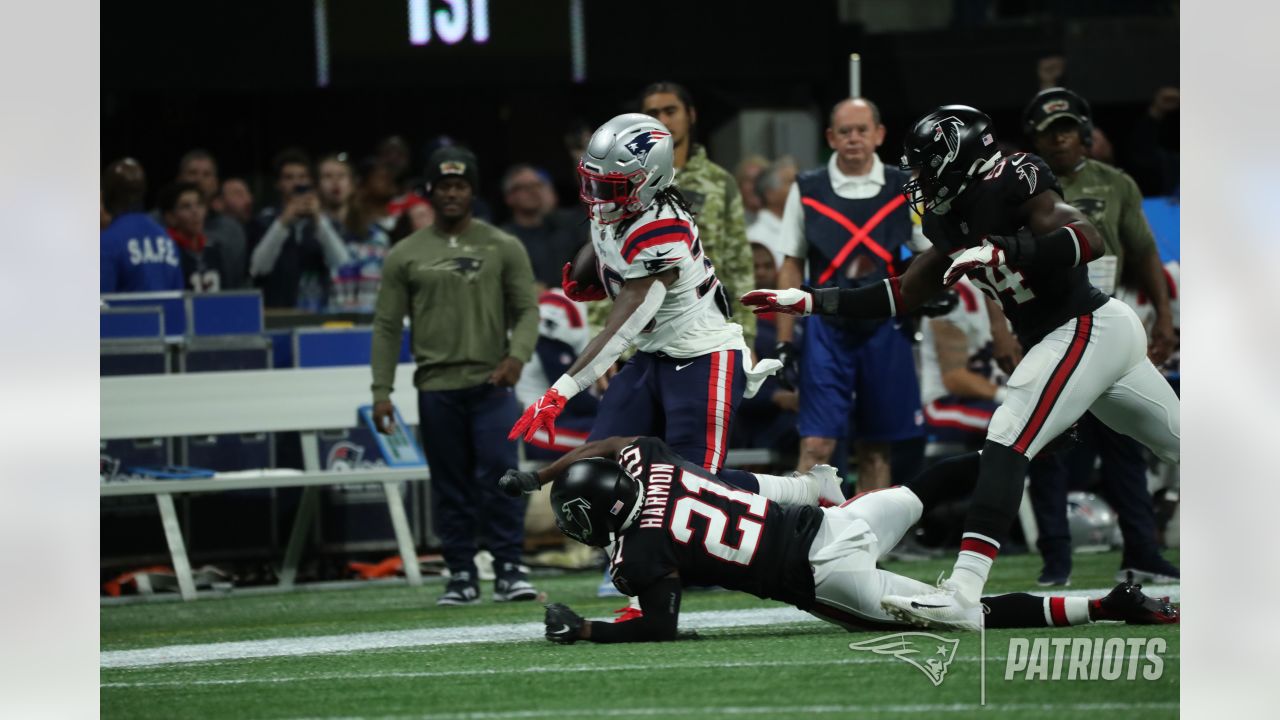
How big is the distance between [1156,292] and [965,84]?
6078 millimetres

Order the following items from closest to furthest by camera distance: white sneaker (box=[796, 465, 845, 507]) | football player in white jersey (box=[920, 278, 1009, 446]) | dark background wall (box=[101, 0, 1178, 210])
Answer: white sneaker (box=[796, 465, 845, 507])
football player in white jersey (box=[920, 278, 1009, 446])
dark background wall (box=[101, 0, 1178, 210])

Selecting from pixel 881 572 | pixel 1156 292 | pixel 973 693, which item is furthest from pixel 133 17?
pixel 973 693

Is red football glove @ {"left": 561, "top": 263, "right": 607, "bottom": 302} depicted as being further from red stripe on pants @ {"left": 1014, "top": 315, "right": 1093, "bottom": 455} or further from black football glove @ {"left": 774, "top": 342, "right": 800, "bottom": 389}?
red stripe on pants @ {"left": 1014, "top": 315, "right": 1093, "bottom": 455}

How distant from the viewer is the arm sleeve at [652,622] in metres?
5.76

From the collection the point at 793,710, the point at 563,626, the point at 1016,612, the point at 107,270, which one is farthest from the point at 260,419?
the point at 793,710

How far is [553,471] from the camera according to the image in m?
5.97

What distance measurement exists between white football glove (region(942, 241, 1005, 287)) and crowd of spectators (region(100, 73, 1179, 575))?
2800 mm

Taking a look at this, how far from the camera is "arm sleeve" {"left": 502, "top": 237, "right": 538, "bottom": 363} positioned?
8.41 m

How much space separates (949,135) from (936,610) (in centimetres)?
143

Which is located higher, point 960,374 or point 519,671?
point 960,374
